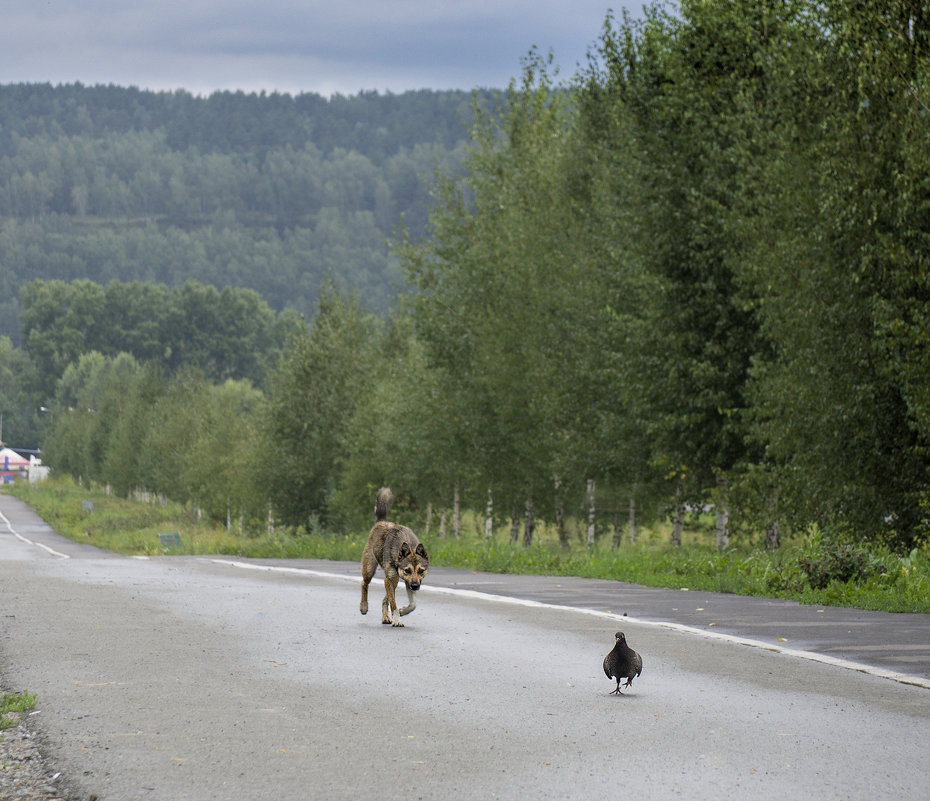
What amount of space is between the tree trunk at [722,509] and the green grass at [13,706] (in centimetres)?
1670

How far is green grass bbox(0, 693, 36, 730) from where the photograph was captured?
28.5ft

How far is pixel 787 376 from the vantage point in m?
20.9

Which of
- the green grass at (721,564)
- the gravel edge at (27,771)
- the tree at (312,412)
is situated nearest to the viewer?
the gravel edge at (27,771)

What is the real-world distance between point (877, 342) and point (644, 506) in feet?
67.0

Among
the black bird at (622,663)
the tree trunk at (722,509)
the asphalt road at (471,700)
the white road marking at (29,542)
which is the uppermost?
the tree trunk at (722,509)

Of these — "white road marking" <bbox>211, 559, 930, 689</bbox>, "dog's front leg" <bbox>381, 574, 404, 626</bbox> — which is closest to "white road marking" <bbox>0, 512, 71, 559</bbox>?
"white road marking" <bbox>211, 559, 930, 689</bbox>

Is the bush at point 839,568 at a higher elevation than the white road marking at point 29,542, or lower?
higher

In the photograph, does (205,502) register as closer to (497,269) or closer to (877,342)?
(497,269)

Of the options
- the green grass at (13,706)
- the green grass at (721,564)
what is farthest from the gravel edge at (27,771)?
the green grass at (721,564)

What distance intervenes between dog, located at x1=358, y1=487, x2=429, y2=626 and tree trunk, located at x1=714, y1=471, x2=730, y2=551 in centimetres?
1150

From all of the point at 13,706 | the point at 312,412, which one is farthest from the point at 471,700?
the point at 312,412

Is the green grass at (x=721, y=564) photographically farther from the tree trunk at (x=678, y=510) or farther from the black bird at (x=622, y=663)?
the black bird at (x=622, y=663)

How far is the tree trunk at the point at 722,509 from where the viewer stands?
2455 centimetres

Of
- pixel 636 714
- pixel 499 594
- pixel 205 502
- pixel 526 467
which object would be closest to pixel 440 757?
pixel 636 714
